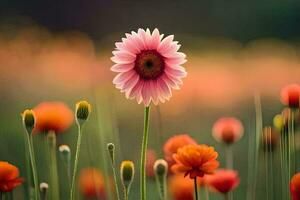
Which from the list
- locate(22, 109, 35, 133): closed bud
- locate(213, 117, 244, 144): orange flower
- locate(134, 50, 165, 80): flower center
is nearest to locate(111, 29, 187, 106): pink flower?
locate(134, 50, 165, 80): flower center

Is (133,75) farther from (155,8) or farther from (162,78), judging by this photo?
(155,8)

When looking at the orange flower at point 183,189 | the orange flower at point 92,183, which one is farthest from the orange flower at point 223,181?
the orange flower at point 92,183

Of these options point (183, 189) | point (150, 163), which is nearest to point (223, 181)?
point (183, 189)

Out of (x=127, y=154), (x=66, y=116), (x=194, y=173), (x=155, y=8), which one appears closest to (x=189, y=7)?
(x=155, y=8)

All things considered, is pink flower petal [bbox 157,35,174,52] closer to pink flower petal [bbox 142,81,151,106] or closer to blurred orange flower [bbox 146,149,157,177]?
pink flower petal [bbox 142,81,151,106]

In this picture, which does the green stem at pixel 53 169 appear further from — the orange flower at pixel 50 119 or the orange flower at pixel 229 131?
the orange flower at pixel 229 131

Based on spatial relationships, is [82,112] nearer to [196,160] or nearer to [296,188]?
[196,160]
